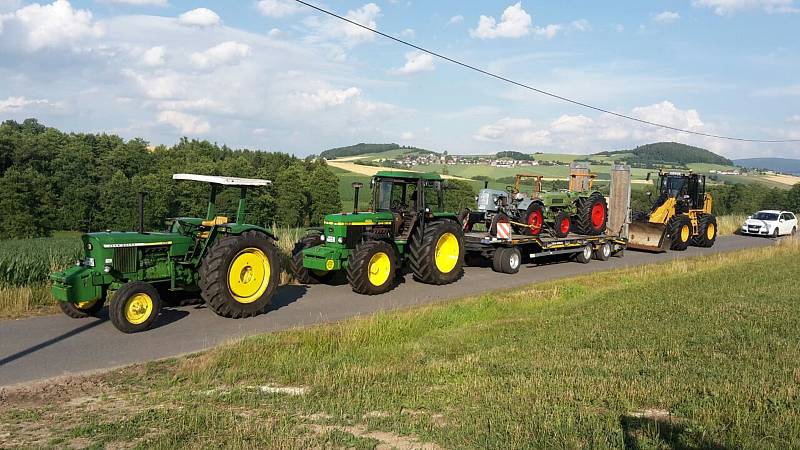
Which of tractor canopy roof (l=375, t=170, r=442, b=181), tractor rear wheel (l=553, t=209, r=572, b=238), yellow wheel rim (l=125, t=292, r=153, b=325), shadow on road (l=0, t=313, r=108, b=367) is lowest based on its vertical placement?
shadow on road (l=0, t=313, r=108, b=367)

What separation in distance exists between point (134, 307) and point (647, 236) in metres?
18.5

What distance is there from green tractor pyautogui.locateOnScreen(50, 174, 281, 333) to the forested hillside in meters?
30.3

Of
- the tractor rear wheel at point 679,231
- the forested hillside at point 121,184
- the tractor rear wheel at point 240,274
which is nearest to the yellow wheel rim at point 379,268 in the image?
the tractor rear wheel at point 240,274

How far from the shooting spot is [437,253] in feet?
47.2

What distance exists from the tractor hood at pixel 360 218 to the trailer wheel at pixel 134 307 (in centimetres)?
449

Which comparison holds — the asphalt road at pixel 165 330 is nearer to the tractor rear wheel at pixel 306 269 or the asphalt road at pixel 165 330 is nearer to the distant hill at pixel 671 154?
the tractor rear wheel at pixel 306 269

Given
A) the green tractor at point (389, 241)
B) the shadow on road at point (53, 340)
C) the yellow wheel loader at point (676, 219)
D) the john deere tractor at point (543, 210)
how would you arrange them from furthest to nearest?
the yellow wheel loader at point (676, 219)
the john deere tractor at point (543, 210)
the green tractor at point (389, 241)
the shadow on road at point (53, 340)

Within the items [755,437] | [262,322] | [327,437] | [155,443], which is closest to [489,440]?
[327,437]

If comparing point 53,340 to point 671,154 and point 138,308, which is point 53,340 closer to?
point 138,308

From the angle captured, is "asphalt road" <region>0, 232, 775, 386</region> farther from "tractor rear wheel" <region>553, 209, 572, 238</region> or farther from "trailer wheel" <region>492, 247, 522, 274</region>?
"tractor rear wheel" <region>553, 209, 572, 238</region>

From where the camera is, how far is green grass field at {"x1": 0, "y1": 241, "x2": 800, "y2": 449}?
512cm

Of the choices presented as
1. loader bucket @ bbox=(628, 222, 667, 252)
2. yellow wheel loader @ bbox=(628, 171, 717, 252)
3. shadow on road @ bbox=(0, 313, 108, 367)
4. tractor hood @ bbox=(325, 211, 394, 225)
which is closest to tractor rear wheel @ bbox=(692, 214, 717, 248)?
yellow wheel loader @ bbox=(628, 171, 717, 252)

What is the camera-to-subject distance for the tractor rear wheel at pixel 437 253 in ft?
45.1

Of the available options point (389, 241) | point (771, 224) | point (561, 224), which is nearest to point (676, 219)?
point (561, 224)
